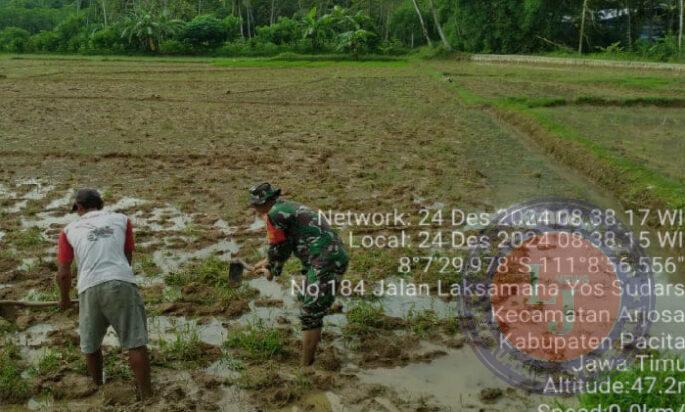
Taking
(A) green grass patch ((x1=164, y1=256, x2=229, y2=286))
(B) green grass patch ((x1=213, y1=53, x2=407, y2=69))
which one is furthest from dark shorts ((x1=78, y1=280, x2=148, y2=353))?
(B) green grass patch ((x1=213, y1=53, x2=407, y2=69))

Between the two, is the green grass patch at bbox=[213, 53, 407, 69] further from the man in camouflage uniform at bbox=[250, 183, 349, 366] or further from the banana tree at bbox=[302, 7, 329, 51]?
the man in camouflage uniform at bbox=[250, 183, 349, 366]

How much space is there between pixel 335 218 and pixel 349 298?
194 cm

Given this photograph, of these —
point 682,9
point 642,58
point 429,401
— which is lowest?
point 429,401

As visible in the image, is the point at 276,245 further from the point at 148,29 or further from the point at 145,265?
the point at 148,29

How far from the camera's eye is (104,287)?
347cm

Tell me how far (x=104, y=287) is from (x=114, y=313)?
167 mm

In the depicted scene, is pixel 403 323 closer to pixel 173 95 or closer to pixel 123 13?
pixel 173 95

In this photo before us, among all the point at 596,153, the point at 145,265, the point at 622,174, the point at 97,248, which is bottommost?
the point at 145,265

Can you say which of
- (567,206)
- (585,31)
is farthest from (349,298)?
(585,31)

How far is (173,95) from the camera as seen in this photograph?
58.2 feet

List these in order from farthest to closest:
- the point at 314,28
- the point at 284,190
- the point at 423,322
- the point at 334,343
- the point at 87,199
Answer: the point at 314,28, the point at 284,190, the point at 423,322, the point at 334,343, the point at 87,199

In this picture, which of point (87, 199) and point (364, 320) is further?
point (364, 320)

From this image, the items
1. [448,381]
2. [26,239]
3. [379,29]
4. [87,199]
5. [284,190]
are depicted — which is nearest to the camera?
[87,199]

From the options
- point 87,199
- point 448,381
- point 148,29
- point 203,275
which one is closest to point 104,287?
point 87,199
